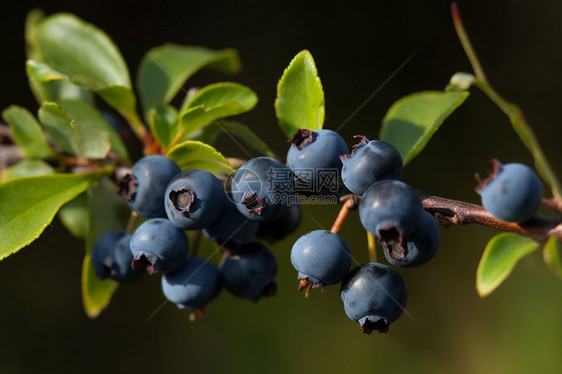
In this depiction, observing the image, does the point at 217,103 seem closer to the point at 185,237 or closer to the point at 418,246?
the point at 185,237

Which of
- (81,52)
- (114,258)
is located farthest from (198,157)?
(81,52)

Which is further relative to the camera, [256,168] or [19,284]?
[19,284]

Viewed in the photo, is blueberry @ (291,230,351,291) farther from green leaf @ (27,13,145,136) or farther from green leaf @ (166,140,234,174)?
green leaf @ (27,13,145,136)

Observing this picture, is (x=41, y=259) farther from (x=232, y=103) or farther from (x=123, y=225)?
(x=232, y=103)

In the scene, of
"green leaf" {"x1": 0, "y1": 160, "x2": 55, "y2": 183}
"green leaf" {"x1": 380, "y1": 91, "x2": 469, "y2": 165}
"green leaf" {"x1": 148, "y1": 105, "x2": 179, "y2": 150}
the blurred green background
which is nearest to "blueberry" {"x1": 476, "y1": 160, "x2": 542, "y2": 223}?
"green leaf" {"x1": 380, "y1": 91, "x2": 469, "y2": 165}

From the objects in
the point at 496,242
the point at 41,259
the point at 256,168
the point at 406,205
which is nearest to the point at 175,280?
the point at 256,168
